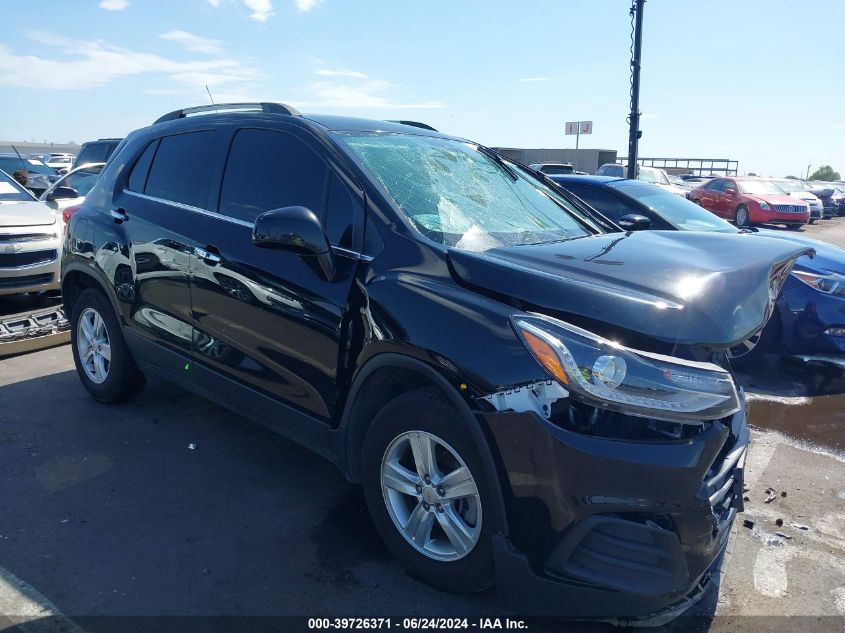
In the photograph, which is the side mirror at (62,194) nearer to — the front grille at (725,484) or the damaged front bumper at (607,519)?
the damaged front bumper at (607,519)

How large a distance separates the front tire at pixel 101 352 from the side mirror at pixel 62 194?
3.40 meters

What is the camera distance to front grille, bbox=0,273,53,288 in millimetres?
6641

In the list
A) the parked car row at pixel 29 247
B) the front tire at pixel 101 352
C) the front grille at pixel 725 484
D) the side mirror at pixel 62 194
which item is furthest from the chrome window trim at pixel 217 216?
the side mirror at pixel 62 194

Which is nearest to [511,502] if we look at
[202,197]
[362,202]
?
[362,202]

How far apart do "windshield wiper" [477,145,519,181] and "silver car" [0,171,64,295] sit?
16.1 ft

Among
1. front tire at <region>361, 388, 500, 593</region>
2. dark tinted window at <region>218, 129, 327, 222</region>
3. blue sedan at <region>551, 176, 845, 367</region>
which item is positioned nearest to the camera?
front tire at <region>361, 388, 500, 593</region>

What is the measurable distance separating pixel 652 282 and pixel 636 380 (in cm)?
50

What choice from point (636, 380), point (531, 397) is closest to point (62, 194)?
point (531, 397)

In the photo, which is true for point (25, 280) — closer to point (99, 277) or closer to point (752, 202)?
point (99, 277)

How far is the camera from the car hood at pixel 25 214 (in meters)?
6.92

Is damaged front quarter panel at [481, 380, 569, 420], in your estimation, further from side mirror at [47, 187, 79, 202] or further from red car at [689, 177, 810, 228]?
red car at [689, 177, 810, 228]

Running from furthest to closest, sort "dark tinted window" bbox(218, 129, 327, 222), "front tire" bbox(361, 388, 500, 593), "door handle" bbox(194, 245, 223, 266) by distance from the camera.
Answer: "door handle" bbox(194, 245, 223, 266) < "dark tinted window" bbox(218, 129, 327, 222) < "front tire" bbox(361, 388, 500, 593)

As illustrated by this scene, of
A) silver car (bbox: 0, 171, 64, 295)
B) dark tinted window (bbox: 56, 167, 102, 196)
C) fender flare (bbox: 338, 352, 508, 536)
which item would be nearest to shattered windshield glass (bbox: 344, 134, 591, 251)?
fender flare (bbox: 338, 352, 508, 536)

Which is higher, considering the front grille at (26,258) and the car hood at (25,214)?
the car hood at (25,214)
